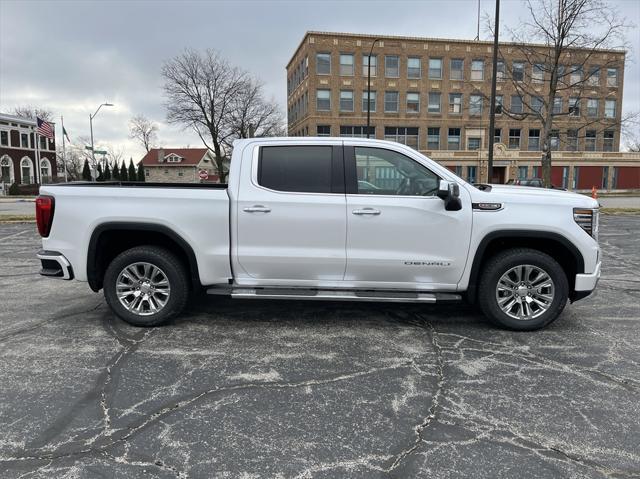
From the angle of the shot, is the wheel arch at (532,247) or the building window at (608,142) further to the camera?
the building window at (608,142)

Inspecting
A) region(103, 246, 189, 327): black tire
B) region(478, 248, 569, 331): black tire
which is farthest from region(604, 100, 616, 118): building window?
region(103, 246, 189, 327): black tire

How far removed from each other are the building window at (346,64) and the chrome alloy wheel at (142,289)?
4484 centimetres

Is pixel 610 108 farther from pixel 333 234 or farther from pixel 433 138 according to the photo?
pixel 333 234

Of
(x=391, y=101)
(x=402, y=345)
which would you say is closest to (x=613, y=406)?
(x=402, y=345)

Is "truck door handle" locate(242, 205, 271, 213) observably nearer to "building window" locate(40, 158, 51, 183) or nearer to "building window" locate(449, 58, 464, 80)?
"building window" locate(449, 58, 464, 80)

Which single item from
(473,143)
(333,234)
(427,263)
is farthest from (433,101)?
(333,234)

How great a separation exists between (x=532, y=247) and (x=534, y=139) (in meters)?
50.1

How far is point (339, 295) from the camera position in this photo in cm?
491

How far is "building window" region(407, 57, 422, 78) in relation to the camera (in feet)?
155

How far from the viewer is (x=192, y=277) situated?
511 cm

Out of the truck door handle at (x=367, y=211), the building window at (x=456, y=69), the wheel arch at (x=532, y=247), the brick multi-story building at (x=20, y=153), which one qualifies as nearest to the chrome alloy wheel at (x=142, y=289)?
the truck door handle at (x=367, y=211)

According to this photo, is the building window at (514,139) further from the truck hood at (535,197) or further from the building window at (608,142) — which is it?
the truck hood at (535,197)

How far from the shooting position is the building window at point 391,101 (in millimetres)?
47500

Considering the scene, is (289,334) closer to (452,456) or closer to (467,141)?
(452,456)
